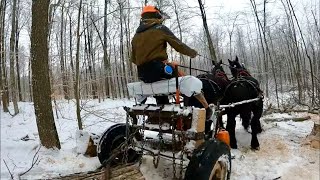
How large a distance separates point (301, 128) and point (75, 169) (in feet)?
18.2

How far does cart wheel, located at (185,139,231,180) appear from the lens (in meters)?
3.68

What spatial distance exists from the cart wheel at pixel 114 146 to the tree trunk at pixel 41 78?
46.8 inches

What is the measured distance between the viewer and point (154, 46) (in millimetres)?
4363

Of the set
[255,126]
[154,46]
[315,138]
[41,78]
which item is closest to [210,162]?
[154,46]

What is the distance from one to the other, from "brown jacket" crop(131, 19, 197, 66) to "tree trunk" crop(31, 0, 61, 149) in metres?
2.09

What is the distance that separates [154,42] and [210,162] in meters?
1.82

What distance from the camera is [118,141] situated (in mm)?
5078

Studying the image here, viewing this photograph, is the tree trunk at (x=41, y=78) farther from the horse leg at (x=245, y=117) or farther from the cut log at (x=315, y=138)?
the cut log at (x=315, y=138)

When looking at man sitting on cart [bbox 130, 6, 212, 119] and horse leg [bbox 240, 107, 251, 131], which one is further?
horse leg [bbox 240, 107, 251, 131]

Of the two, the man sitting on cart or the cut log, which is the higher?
the man sitting on cart

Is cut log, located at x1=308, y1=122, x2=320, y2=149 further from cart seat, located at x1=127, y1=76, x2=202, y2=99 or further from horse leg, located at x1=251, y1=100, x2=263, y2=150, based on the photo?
cart seat, located at x1=127, y1=76, x2=202, y2=99

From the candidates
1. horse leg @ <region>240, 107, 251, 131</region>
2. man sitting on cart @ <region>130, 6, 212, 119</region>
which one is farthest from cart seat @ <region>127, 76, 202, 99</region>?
horse leg @ <region>240, 107, 251, 131</region>

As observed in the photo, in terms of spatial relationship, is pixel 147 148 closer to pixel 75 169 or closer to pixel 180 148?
pixel 180 148

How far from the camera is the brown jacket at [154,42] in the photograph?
14.1ft
